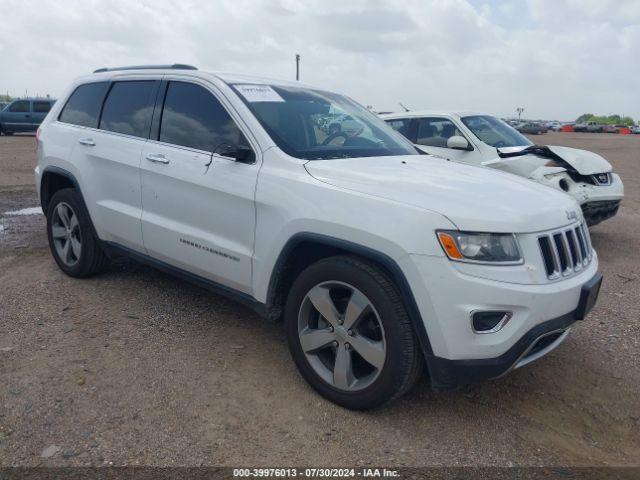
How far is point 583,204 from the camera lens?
646 centimetres

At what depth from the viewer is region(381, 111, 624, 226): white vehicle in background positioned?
659 cm

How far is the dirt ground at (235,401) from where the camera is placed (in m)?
2.83

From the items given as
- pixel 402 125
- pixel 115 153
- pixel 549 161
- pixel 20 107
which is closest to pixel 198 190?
pixel 115 153

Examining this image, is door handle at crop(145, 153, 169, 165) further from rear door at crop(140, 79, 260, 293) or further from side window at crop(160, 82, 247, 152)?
side window at crop(160, 82, 247, 152)

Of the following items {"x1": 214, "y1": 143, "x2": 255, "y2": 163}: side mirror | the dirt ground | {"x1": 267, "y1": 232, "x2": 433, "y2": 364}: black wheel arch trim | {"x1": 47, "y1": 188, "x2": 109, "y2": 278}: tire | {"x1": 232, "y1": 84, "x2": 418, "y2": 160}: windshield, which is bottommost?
the dirt ground

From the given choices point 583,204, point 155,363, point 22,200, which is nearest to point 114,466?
point 155,363

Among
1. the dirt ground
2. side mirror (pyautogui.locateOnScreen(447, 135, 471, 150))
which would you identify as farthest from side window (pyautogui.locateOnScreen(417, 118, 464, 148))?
the dirt ground

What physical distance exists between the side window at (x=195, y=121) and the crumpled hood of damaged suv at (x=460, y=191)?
732mm

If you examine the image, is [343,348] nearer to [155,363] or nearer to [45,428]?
[155,363]

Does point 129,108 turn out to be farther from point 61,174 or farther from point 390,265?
point 390,265

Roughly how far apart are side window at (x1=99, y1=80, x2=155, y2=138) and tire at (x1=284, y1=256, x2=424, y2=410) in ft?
6.58

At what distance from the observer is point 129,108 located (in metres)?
4.57

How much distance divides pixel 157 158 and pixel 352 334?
1.97 metres

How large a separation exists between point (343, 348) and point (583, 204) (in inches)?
176
